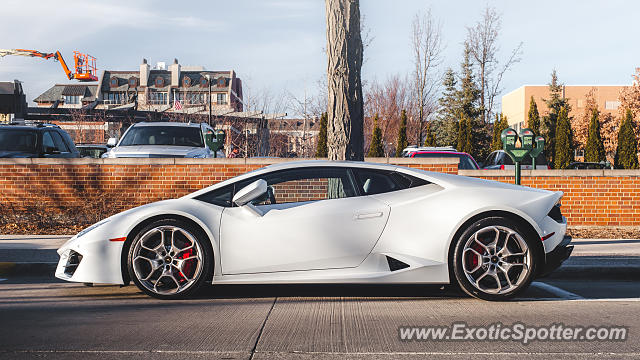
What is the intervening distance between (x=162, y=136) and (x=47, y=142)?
2657mm

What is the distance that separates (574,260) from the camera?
7.75 metres

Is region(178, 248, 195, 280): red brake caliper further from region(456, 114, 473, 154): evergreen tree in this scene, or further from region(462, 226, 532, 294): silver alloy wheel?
region(456, 114, 473, 154): evergreen tree

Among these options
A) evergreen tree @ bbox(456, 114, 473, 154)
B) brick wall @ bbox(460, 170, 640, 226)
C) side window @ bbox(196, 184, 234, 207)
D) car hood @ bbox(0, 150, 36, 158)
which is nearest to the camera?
side window @ bbox(196, 184, 234, 207)

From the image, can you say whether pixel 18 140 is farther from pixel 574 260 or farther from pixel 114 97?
pixel 114 97

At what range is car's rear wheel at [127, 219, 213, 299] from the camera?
5441 mm

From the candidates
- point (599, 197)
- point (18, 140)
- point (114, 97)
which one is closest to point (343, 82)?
point (599, 197)

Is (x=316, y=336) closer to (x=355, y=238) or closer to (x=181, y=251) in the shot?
(x=355, y=238)

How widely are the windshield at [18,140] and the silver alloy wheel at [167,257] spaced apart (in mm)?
9864

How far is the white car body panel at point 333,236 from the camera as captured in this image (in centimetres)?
538

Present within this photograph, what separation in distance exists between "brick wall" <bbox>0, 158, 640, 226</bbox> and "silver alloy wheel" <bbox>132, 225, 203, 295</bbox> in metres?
7.36

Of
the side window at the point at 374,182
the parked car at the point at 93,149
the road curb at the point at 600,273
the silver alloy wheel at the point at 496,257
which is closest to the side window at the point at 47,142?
the parked car at the point at 93,149

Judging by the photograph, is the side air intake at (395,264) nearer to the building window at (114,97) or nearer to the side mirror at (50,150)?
the side mirror at (50,150)

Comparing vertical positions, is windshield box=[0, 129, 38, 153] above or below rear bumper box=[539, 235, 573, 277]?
above

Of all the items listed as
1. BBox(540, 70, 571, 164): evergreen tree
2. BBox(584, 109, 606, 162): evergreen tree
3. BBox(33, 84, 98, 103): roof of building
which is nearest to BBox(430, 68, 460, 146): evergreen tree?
BBox(540, 70, 571, 164): evergreen tree
